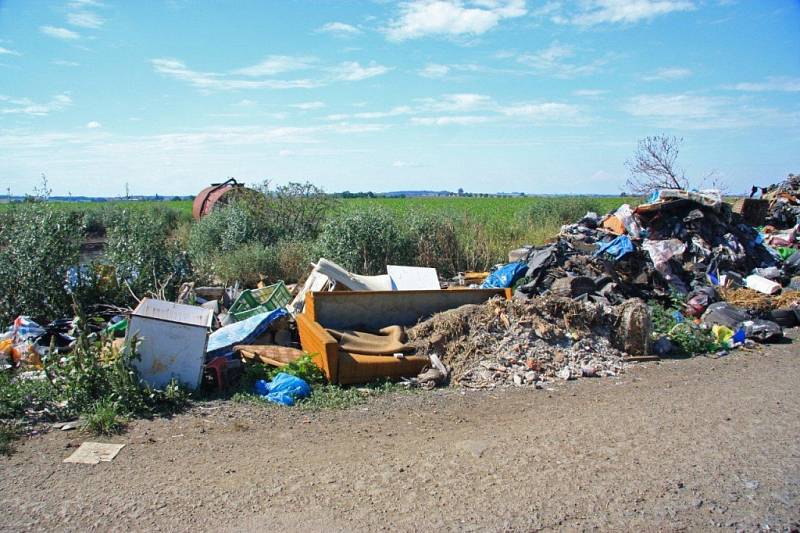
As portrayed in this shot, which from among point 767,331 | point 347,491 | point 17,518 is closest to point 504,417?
point 347,491

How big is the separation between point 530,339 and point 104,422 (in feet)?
14.9

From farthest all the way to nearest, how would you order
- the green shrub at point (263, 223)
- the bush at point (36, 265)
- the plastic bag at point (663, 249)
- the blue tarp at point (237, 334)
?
the green shrub at point (263, 223)
the plastic bag at point (663, 249)
the bush at point (36, 265)
the blue tarp at point (237, 334)

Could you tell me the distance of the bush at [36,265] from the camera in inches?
329

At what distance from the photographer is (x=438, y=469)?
4355 millimetres

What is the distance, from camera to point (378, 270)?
470 inches

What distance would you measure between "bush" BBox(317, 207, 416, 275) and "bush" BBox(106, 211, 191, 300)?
2749 mm

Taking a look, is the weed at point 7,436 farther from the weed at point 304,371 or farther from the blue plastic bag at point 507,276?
the blue plastic bag at point 507,276

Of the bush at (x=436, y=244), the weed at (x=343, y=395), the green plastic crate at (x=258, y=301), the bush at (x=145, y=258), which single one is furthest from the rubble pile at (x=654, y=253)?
the bush at (x=145, y=258)

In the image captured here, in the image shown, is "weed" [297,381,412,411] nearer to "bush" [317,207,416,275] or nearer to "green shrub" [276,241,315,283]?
"bush" [317,207,416,275]

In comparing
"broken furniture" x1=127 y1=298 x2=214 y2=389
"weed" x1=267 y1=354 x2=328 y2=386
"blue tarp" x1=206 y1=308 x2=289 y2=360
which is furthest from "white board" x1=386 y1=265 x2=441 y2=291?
"broken furniture" x1=127 y1=298 x2=214 y2=389

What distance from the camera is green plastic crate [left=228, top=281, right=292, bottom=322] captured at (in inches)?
333

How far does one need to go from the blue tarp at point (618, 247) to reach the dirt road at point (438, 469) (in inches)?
203

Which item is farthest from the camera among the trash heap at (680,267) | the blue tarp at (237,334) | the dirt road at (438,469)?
the trash heap at (680,267)

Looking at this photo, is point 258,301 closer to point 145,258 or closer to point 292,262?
point 145,258
